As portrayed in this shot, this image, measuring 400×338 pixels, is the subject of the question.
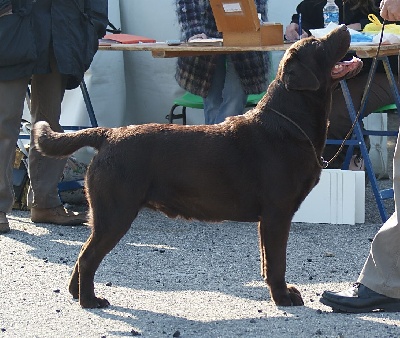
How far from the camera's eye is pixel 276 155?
14.9 feet

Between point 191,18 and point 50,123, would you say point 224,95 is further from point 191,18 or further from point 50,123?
point 50,123

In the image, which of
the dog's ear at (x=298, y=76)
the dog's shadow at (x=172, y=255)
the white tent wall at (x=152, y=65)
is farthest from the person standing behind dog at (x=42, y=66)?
the dog's ear at (x=298, y=76)

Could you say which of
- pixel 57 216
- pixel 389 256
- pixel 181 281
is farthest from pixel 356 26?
pixel 389 256

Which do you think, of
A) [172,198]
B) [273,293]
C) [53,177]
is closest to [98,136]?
[172,198]

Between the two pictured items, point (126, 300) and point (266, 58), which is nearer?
point (126, 300)

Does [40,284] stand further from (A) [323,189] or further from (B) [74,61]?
(A) [323,189]

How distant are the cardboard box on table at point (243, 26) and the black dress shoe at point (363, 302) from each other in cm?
241

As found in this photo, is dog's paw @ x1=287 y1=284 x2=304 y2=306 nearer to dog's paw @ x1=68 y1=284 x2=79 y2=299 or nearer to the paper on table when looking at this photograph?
dog's paw @ x1=68 y1=284 x2=79 y2=299

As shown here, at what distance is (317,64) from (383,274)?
107 centimetres

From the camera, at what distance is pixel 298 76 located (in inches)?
179

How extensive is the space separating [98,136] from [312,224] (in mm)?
2463

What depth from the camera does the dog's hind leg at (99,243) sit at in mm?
4512

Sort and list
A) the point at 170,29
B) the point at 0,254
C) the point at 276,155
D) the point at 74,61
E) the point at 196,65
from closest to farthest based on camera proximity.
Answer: the point at 276,155 < the point at 0,254 < the point at 74,61 < the point at 196,65 < the point at 170,29

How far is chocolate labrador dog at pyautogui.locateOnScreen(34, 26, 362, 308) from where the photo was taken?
4523 mm
